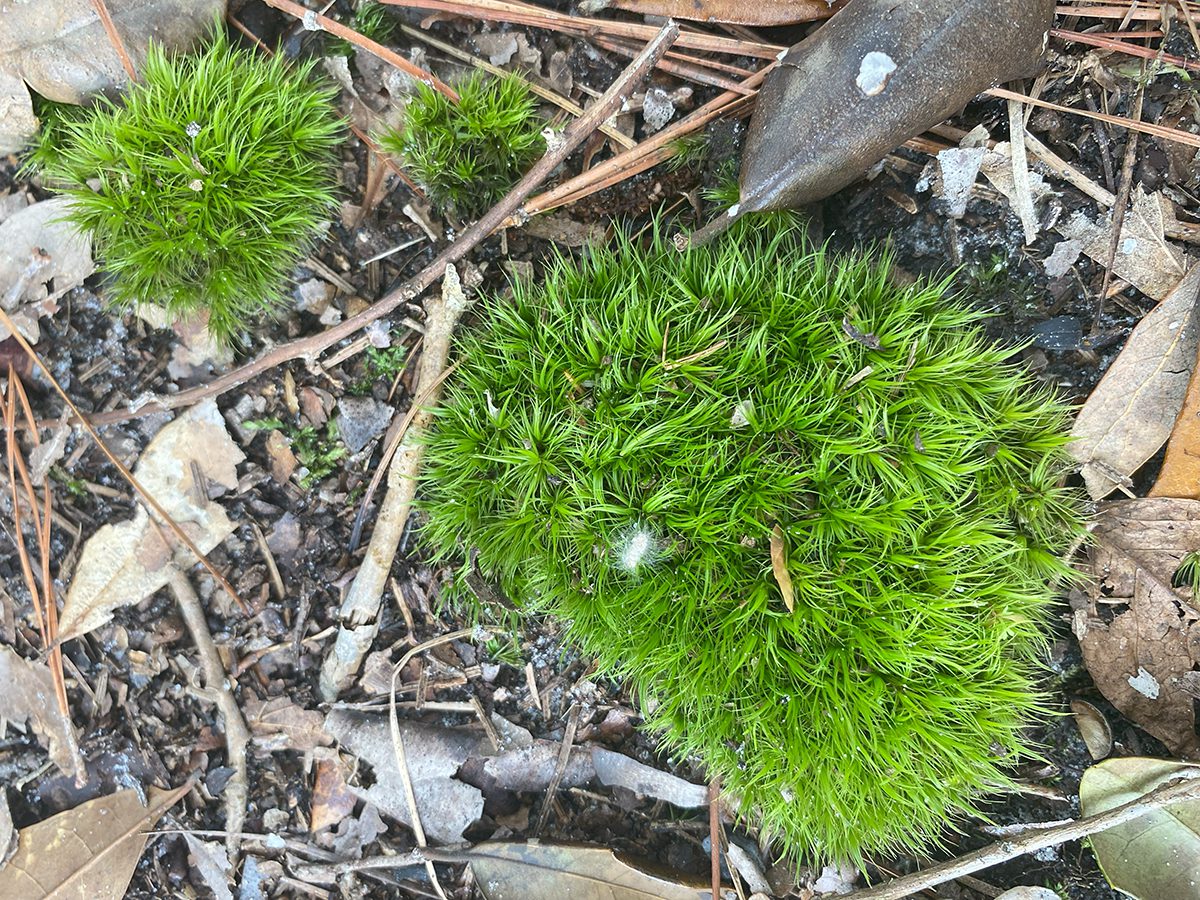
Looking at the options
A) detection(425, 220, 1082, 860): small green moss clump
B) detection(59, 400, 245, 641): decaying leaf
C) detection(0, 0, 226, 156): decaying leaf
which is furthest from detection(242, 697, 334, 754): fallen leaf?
detection(0, 0, 226, 156): decaying leaf

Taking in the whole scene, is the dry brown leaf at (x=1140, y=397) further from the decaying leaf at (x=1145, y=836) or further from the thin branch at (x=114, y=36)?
the thin branch at (x=114, y=36)

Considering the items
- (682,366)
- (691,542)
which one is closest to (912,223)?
(682,366)

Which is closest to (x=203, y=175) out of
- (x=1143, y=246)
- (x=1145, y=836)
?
(x=1143, y=246)

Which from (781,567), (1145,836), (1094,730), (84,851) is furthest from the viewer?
(84,851)

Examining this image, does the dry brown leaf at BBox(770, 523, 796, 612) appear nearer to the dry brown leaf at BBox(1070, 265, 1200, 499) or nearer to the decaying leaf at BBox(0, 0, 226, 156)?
the dry brown leaf at BBox(1070, 265, 1200, 499)

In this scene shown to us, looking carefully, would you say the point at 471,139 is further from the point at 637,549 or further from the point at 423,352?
the point at 637,549

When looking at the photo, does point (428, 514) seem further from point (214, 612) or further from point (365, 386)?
point (214, 612)

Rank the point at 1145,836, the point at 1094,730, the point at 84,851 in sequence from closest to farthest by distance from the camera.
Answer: the point at 1145,836 < the point at 1094,730 < the point at 84,851
